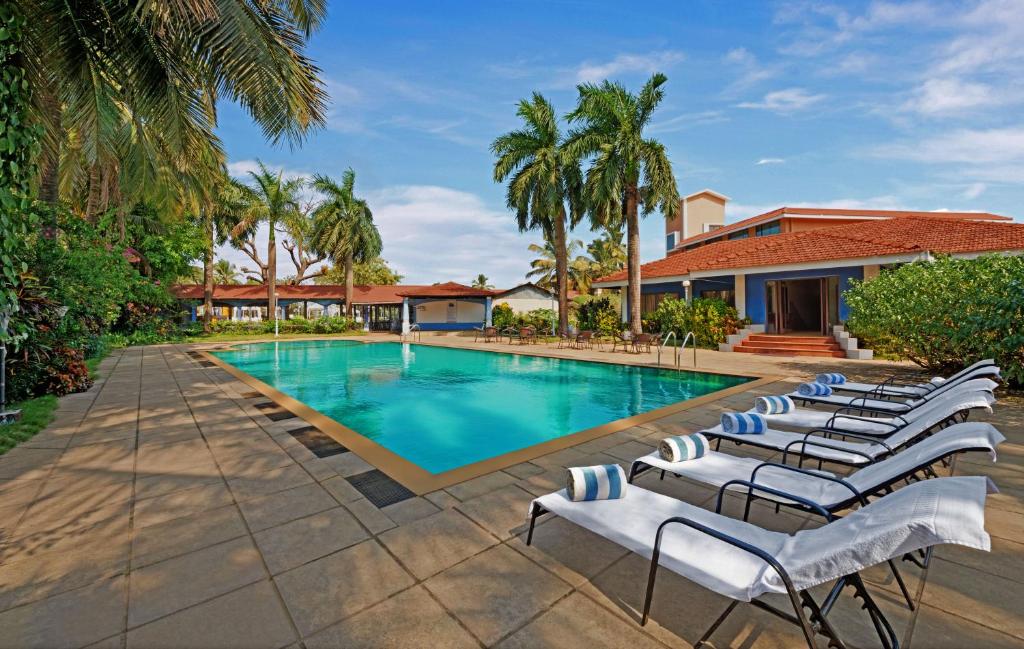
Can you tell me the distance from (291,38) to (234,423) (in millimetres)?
6893

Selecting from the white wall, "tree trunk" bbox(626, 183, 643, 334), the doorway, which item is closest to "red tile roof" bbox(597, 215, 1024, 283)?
the doorway

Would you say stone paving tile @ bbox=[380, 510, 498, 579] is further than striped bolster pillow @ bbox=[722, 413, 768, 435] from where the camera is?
No

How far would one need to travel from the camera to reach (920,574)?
264cm

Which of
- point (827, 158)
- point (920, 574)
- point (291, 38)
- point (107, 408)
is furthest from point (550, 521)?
point (827, 158)

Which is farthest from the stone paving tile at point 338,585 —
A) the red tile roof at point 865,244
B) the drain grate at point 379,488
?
the red tile roof at point 865,244

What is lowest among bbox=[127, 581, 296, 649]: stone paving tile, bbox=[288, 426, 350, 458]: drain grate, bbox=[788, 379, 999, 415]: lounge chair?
bbox=[127, 581, 296, 649]: stone paving tile

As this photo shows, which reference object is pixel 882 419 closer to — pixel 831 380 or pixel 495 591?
pixel 831 380

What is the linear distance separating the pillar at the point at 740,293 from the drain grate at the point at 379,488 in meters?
18.7

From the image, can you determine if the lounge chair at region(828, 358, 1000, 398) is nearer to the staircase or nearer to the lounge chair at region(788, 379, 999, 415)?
the lounge chair at region(788, 379, 999, 415)

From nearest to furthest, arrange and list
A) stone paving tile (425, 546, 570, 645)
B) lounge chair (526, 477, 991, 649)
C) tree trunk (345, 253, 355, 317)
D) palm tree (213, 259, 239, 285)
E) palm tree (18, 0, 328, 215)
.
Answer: lounge chair (526, 477, 991, 649), stone paving tile (425, 546, 570, 645), palm tree (18, 0, 328, 215), tree trunk (345, 253, 355, 317), palm tree (213, 259, 239, 285)

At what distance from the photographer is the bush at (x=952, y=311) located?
24.3 ft

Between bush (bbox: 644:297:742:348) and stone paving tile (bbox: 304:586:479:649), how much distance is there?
18098 millimetres

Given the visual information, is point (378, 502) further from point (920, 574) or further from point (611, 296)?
point (611, 296)

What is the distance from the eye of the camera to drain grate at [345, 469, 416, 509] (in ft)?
12.3
